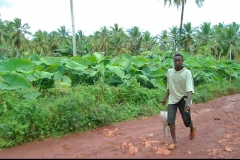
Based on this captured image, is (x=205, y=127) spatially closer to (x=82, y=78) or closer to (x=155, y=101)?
(x=155, y=101)

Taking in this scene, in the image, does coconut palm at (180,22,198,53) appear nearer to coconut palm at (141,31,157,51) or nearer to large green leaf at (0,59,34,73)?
coconut palm at (141,31,157,51)

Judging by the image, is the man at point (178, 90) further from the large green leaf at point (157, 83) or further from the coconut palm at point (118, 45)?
the coconut palm at point (118, 45)

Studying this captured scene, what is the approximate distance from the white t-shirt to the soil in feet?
3.01

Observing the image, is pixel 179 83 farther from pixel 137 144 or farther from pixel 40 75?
pixel 40 75

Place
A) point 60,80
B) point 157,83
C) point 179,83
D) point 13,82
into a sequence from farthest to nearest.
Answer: point 157,83
point 60,80
point 13,82
point 179,83

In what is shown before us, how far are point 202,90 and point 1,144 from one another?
31.7 ft

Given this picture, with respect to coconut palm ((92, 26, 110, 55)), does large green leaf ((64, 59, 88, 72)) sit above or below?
below

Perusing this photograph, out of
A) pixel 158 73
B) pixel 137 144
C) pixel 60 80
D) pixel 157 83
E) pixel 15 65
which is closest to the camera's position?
pixel 137 144

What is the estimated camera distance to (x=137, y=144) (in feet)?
15.5

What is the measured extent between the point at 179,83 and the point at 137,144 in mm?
1411

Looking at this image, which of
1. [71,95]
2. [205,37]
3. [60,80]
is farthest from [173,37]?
[71,95]

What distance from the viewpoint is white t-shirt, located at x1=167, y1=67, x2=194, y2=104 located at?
14.1 feet

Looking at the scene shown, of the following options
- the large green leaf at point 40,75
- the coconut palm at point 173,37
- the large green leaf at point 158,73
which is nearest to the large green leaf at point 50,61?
the large green leaf at point 40,75

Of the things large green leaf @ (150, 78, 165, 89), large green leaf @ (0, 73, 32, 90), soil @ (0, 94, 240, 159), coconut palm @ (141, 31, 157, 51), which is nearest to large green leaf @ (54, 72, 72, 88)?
large green leaf @ (0, 73, 32, 90)
